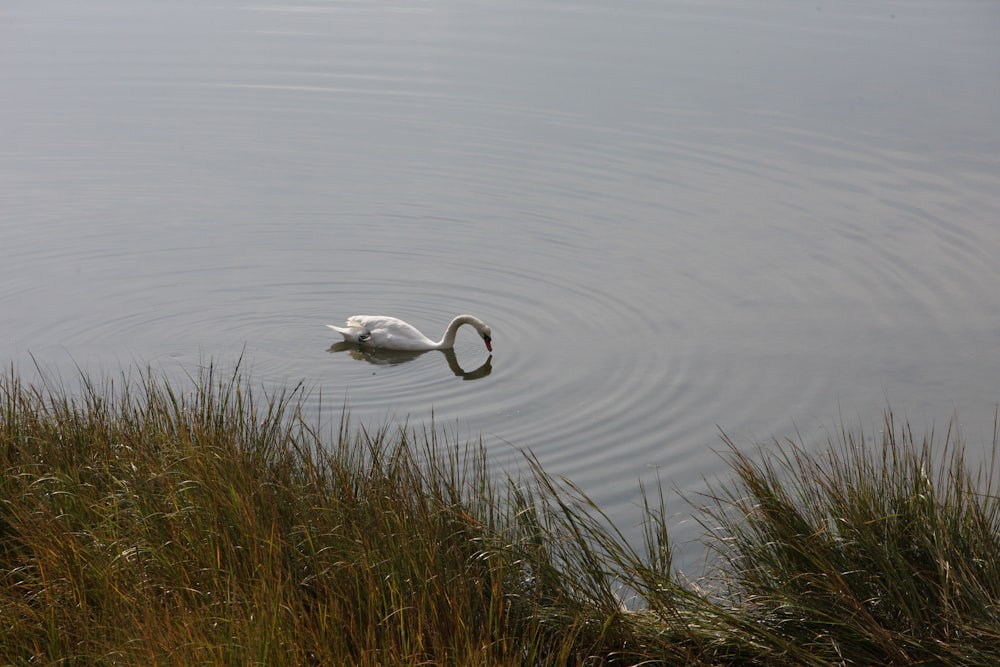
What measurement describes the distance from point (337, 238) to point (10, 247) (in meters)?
2.92

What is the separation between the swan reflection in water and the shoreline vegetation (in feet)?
13.5

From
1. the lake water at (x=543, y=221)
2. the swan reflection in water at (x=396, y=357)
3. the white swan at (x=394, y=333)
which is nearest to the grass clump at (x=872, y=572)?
the lake water at (x=543, y=221)

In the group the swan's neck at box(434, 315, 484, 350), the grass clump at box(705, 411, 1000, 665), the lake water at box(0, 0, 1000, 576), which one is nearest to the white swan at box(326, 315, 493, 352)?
the swan's neck at box(434, 315, 484, 350)

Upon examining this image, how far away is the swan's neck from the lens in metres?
9.48

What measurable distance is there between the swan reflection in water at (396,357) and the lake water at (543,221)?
Result: 2.2 inches

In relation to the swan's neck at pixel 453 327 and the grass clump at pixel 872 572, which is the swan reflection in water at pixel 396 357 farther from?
the grass clump at pixel 872 572

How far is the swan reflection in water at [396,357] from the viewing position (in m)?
9.29

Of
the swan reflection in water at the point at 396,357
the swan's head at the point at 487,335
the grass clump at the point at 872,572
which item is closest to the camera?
the grass clump at the point at 872,572

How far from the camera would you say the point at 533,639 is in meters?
4.21

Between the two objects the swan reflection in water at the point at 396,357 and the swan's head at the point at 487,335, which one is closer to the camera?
the swan reflection in water at the point at 396,357

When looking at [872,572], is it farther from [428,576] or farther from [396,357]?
[396,357]

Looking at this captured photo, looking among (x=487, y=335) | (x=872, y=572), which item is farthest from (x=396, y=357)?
(x=872, y=572)

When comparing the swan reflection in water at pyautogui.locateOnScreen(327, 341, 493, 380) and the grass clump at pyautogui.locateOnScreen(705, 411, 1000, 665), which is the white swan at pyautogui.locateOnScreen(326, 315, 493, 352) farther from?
the grass clump at pyautogui.locateOnScreen(705, 411, 1000, 665)

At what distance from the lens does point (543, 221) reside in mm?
12273
